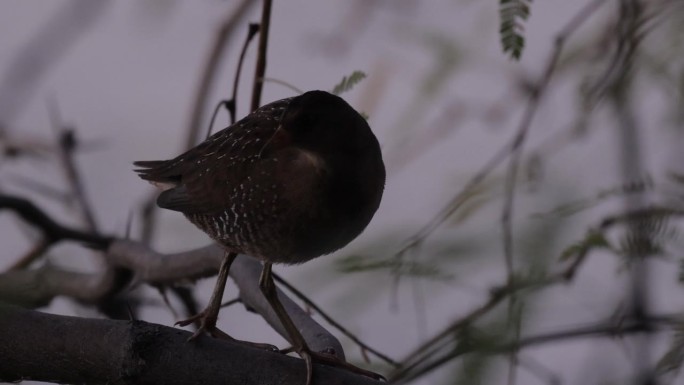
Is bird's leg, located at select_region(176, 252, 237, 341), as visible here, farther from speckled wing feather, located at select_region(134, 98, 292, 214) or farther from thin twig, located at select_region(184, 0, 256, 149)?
thin twig, located at select_region(184, 0, 256, 149)

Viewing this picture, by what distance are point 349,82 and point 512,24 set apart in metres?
0.39

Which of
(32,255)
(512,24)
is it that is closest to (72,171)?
(32,255)

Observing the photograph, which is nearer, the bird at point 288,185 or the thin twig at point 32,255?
the bird at point 288,185

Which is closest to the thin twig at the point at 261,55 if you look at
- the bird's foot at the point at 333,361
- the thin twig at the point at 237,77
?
the thin twig at the point at 237,77

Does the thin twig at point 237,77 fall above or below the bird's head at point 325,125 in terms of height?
above

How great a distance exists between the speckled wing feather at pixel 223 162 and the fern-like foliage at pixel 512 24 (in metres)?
0.58

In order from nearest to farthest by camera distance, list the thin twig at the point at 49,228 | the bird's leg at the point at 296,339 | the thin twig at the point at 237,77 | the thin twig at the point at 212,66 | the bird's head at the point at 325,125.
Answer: the bird's leg at the point at 296,339
the bird's head at the point at 325,125
the thin twig at the point at 237,77
the thin twig at the point at 49,228
the thin twig at the point at 212,66

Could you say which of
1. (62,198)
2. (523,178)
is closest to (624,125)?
(523,178)

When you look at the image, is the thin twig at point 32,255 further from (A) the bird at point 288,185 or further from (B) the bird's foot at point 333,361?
(B) the bird's foot at point 333,361

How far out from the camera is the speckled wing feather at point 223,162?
62.4 inches

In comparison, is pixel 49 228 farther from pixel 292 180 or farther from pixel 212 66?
pixel 292 180

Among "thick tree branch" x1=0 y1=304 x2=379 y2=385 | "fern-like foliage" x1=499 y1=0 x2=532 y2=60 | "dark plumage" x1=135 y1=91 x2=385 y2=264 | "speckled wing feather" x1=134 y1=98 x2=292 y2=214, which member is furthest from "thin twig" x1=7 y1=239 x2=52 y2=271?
"fern-like foliage" x1=499 y1=0 x2=532 y2=60

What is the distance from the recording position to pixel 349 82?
1399mm

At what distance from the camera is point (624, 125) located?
79cm
